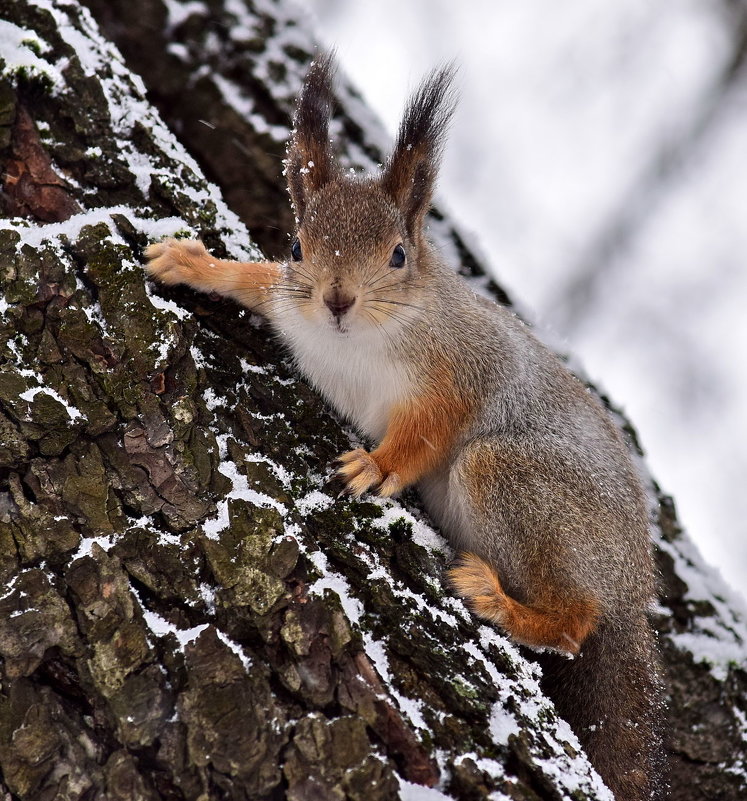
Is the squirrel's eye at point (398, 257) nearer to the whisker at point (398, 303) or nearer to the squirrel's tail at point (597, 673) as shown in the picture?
the whisker at point (398, 303)

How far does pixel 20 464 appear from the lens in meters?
2.18

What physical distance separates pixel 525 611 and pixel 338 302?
1.24 m

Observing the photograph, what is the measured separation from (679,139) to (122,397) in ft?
22.2

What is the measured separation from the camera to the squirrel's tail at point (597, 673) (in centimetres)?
269

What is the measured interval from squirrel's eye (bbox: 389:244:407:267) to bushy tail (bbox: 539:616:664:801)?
5.02 feet

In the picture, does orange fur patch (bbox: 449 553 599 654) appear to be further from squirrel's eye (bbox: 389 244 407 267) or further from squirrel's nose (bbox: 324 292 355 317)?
squirrel's eye (bbox: 389 244 407 267)

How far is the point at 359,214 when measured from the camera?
3.04 m

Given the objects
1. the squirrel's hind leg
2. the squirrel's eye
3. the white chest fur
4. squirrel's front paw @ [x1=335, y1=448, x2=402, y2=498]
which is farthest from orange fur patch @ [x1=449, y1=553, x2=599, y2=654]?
the squirrel's eye

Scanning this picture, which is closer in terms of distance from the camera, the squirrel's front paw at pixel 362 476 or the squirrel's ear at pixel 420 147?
the squirrel's front paw at pixel 362 476

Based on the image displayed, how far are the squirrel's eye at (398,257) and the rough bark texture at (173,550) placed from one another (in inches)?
22.6

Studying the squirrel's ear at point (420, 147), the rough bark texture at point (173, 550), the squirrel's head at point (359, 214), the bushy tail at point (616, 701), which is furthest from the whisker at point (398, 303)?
the bushy tail at point (616, 701)

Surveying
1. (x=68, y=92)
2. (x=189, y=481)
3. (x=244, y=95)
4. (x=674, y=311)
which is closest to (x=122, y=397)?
(x=189, y=481)

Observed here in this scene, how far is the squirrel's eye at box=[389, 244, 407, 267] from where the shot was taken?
3.08 metres

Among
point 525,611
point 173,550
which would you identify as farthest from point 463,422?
point 173,550
